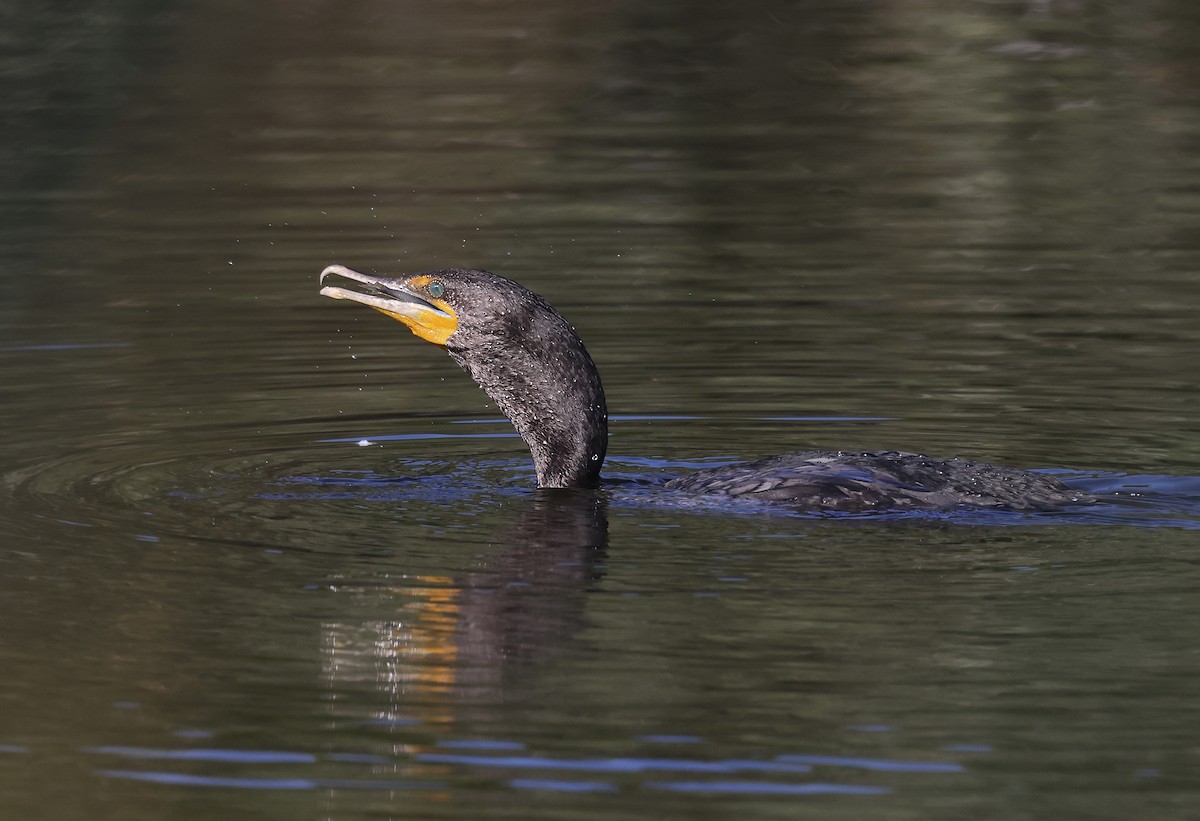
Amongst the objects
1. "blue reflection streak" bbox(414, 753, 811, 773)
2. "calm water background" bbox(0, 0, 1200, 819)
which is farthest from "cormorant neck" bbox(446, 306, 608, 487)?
"blue reflection streak" bbox(414, 753, 811, 773)

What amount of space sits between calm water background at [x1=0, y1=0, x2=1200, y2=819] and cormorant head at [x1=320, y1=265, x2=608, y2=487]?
310 millimetres

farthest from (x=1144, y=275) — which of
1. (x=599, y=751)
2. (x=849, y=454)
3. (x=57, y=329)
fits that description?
(x=599, y=751)

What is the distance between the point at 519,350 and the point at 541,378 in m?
0.14

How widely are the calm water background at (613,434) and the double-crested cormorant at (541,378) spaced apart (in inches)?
7.8

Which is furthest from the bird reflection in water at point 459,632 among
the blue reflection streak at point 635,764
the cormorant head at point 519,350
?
the cormorant head at point 519,350

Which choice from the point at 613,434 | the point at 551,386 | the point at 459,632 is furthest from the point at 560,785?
the point at 613,434

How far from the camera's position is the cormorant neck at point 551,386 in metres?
8.22

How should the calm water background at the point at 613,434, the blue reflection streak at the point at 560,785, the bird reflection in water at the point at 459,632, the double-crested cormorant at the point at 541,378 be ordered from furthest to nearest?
1. the double-crested cormorant at the point at 541,378
2. the bird reflection in water at the point at 459,632
3. the calm water background at the point at 613,434
4. the blue reflection streak at the point at 560,785

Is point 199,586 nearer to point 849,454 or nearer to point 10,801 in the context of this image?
point 10,801

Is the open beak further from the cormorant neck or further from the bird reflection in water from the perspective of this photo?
the bird reflection in water

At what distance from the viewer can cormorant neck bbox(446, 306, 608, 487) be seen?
8.22 metres

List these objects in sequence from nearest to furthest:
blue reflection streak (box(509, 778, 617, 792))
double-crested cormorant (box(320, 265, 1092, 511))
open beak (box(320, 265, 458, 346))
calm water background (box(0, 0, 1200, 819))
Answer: blue reflection streak (box(509, 778, 617, 792))
calm water background (box(0, 0, 1200, 819))
double-crested cormorant (box(320, 265, 1092, 511))
open beak (box(320, 265, 458, 346))

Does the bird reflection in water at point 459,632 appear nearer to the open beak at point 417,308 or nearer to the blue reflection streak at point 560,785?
the blue reflection streak at point 560,785

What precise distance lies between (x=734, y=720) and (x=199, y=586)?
2148mm
